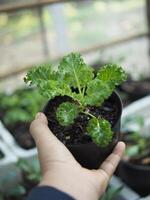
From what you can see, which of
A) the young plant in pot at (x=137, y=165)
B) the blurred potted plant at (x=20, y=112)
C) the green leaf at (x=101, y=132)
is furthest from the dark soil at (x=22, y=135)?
the green leaf at (x=101, y=132)

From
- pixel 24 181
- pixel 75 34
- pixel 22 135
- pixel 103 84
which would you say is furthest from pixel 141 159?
pixel 75 34

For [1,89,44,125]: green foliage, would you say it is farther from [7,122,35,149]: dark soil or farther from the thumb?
the thumb

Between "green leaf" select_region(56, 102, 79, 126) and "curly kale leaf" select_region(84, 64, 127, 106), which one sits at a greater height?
"curly kale leaf" select_region(84, 64, 127, 106)

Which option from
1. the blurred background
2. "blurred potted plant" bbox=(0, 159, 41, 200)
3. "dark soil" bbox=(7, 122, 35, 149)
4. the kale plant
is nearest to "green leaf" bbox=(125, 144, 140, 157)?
"blurred potted plant" bbox=(0, 159, 41, 200)

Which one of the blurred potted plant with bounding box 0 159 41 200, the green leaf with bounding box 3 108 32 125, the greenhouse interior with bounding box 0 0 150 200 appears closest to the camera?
the greenhouse interior with bounding box 0 0 150 200

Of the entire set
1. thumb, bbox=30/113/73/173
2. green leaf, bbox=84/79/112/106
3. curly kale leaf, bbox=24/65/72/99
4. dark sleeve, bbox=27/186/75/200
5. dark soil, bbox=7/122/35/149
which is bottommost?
dark soil, bbox=7/122/35/149

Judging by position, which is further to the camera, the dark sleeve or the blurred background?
the blurred background

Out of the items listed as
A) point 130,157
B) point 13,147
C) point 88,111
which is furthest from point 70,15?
point 88,111
